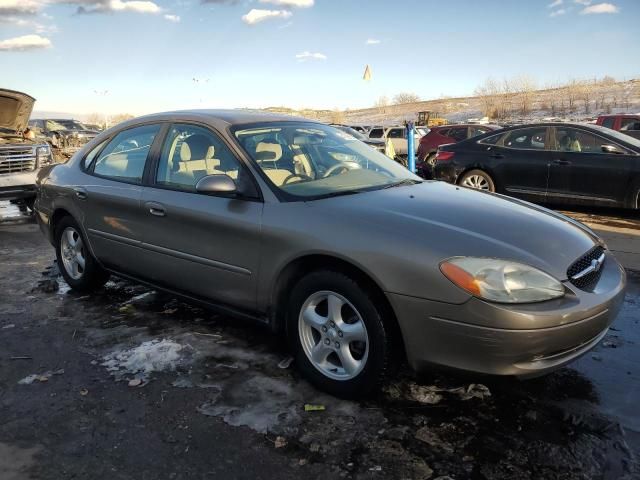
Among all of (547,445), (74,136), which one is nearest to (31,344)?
(547,445)

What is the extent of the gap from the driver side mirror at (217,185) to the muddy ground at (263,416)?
1084mm

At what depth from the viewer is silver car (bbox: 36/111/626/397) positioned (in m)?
2.60

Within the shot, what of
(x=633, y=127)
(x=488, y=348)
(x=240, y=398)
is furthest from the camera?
(x=633, y=127)

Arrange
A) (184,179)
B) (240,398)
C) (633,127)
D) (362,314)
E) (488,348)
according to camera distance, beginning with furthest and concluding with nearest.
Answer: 1. (633,127)
2. (184,179)
3. (240,398)
4. (362,314)
5. (488,348)

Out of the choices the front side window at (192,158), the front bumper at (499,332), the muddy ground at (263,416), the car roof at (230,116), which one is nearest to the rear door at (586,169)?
the muddy ground at (263,416)

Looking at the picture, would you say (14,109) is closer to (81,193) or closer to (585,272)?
(81,193)

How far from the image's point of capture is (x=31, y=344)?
3844 mm

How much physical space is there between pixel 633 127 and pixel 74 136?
20235mm

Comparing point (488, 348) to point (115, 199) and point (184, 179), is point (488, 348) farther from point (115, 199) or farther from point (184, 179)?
point (115, 199)

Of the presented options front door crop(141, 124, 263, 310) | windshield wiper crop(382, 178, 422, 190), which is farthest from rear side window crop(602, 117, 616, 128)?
front door crop(141, 124, 263, 310)

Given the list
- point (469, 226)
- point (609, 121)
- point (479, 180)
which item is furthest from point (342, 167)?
point (609, 121)

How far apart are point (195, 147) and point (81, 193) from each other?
1.38m

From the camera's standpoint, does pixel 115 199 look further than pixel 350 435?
Yes

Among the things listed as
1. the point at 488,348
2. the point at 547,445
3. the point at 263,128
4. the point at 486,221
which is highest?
the point at 263,128
